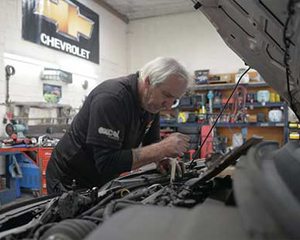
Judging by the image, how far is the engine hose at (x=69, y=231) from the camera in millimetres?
594

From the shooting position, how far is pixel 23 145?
3766mm

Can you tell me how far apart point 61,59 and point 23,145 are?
1.93 m

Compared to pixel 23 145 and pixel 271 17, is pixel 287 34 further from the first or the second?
pixel 23 145

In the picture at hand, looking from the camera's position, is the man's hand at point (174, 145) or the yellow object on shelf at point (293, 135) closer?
the man's hand at point (174, 145)

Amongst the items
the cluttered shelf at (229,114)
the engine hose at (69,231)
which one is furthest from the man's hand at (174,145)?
the cluttered shelf at (229,114)

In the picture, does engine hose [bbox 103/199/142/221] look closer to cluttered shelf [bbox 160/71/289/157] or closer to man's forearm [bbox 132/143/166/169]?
man's forearm [bbox 132/143/166/169]

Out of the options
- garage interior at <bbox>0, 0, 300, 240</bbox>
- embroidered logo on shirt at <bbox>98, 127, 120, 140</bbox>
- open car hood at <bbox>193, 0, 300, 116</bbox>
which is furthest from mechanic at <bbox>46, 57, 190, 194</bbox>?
open car hood at <bbox>193, 0, 300, 116</bbox>

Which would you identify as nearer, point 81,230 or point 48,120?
point 81,230

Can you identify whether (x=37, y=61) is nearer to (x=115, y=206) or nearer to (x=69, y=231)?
(x=115, y=206)

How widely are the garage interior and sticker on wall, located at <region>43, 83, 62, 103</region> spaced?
3cm

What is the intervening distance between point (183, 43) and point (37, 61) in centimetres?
330

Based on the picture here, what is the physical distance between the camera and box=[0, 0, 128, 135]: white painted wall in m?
4.23

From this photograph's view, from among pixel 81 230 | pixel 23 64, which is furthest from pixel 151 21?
pixel 81 230

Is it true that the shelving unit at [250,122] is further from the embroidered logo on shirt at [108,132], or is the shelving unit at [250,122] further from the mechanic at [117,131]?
the embroidered logo on shirt at [108,132]
